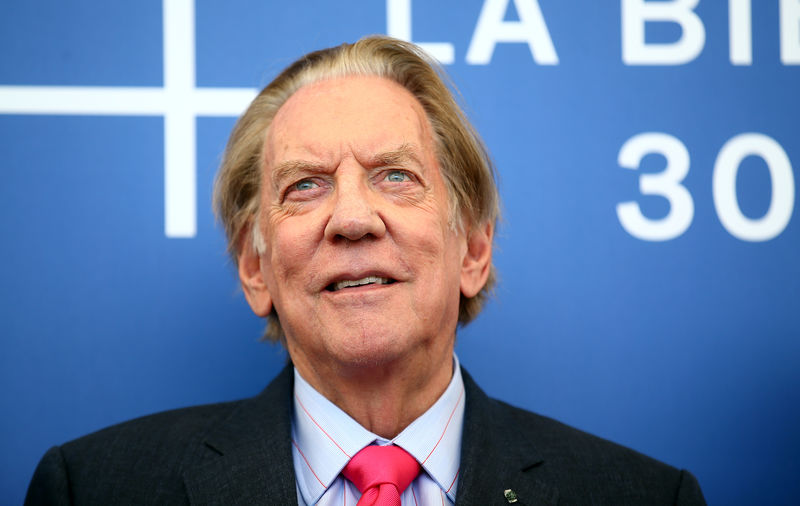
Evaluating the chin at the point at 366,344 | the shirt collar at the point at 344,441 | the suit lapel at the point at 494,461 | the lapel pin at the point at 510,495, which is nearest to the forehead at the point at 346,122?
the chin at the point at 366,344

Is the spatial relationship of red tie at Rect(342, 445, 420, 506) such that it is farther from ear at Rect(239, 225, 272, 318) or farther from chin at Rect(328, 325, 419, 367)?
ear at Rect(239, 225, 272, 318)

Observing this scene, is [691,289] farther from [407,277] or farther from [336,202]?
[336,202]

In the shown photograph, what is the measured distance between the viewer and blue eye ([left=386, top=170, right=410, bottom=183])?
198 centimetres

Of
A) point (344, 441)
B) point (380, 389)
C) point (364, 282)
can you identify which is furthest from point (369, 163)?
point (344, 441)

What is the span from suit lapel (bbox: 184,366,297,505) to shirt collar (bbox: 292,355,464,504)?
0.18 ft

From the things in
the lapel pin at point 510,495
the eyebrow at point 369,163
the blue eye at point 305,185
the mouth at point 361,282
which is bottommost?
the lapel pin at point 510,495

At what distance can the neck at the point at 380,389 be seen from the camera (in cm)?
195

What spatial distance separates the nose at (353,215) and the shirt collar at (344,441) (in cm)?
43

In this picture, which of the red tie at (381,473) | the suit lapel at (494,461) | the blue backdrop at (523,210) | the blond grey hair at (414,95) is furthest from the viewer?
the blue backdrop at (523,210)

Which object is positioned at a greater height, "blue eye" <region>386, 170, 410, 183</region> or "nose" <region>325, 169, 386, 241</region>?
"blue eye" <region>386, 170, 410, 183</region>

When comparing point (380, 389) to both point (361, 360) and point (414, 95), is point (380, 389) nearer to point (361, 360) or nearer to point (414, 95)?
point (361, 360)

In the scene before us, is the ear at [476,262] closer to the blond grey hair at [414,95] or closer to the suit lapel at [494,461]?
the blond grey hair at [414,95]

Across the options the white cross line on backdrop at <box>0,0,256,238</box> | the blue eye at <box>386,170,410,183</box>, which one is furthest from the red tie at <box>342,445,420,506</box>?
the white cross line on backdrop at <box>0,0,256,238</box>

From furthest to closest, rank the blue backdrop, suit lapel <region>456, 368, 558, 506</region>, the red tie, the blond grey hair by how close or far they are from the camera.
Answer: the blue backdrop < the blond grey hair < suit lapel <region>456, 368, 558, 506</region> < the red tie
